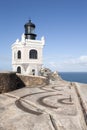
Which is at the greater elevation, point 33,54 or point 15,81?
point 33,54

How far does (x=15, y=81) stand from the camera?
71.2ft

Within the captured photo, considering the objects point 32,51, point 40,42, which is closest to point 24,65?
point 32,51

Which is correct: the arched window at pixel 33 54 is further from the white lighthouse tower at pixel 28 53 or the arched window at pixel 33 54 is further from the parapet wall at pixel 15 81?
the parapet wall at pixel 15 81

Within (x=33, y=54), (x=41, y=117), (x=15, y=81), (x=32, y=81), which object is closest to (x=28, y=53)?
(x=33, y=54)

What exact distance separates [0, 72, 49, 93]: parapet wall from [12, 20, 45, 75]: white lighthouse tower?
1391cm

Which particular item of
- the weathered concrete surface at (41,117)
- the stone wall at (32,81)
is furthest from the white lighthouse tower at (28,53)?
the weathered concrete surface at (41,117)

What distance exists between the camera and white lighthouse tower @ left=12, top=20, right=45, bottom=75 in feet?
125

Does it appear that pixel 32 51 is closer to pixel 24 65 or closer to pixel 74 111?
pixel 24 65

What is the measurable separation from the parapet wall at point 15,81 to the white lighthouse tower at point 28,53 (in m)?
13.9

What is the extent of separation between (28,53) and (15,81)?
17099 mm

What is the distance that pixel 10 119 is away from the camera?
9914mm

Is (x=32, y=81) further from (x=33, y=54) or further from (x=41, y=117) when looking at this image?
(x=33, y=54)

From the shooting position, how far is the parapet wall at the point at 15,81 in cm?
1917

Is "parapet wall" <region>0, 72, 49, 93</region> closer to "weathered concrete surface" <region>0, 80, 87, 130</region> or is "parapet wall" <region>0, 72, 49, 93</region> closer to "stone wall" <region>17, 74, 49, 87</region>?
"stone wall" <region>17, 74, 49, 87</region>
